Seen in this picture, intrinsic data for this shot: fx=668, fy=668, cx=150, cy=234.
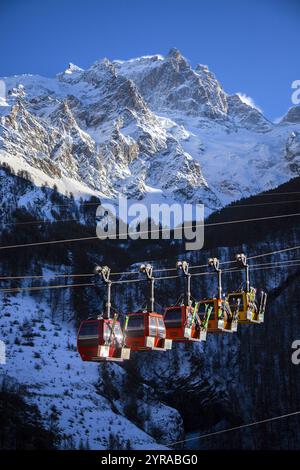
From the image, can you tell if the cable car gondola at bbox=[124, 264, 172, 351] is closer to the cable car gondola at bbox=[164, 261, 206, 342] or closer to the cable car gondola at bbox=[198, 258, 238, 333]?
the cable car gondola at bbox=[164, 261, 206, 342]

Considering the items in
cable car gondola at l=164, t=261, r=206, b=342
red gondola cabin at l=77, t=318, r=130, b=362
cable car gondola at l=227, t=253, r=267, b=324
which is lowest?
red gondola cabin at l=77, t=318, r=130, b=362

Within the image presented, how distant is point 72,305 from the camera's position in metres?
149

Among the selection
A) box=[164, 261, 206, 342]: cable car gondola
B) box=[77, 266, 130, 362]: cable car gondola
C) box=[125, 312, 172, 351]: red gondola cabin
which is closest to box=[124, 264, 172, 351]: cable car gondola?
box=[125, 312, 172, 351]: red gondola cabin

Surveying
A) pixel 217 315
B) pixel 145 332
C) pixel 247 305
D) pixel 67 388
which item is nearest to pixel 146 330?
pixel 145 332

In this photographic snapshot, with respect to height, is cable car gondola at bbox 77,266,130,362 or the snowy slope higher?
the snowy slope

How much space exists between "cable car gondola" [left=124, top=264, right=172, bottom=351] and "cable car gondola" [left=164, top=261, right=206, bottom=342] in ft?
4.91

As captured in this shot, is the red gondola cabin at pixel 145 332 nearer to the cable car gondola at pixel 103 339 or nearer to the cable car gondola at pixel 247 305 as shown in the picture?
the cable car gondola at pixel 103 339

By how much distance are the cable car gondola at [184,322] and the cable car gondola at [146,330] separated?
1.50 meters

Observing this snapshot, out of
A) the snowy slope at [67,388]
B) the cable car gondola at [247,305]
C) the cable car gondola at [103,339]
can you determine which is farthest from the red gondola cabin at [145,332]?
the snowy slope at [67,388]

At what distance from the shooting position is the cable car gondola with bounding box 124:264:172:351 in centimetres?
4519

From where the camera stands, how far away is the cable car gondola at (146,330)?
45188 millimetres

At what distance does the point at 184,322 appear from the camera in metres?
47.7

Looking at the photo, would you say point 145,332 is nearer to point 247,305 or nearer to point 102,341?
point 102,341

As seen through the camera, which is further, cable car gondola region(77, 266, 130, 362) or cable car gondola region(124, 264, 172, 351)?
cable car gondola region(124, 264, 172, 351)
